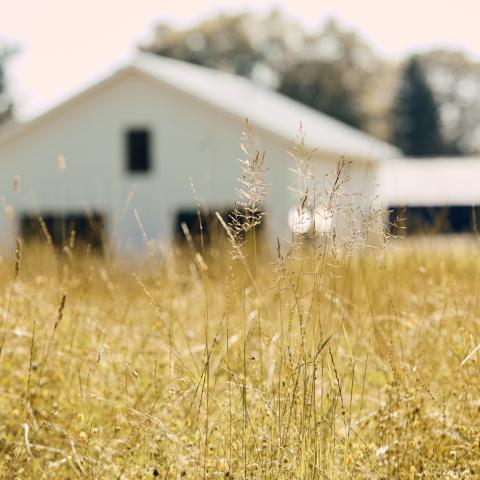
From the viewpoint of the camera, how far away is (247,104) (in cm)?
2284

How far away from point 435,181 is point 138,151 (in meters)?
18.5

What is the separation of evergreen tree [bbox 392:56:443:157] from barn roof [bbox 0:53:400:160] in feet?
77.6

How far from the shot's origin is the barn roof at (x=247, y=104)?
1922cm

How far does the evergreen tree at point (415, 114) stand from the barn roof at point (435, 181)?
10243 millimetres

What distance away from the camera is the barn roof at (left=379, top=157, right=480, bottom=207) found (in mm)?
33844

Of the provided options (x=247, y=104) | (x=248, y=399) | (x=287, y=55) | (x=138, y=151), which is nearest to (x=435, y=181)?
(x=247, y=104)

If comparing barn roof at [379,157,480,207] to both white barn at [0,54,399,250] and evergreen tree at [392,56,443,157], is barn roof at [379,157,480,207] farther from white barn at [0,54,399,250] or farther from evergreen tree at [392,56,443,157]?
white barn at [0,54,399,250]

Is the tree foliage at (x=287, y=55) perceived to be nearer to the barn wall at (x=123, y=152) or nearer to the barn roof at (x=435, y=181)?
the barn roof at (x=435, y=181)

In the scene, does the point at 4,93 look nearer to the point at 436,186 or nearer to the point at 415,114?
the point at 415,114

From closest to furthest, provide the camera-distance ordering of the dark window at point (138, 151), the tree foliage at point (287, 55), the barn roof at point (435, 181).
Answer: the dark window at point (138, 151) → the barn roof at point (435, 181) → the tree foliage at point (287, 55)

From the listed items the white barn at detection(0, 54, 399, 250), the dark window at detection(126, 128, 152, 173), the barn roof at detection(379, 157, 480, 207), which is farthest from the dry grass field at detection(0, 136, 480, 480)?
the barn roof at detection(379, 157, 480, 207)

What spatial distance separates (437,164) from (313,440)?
1549 inches

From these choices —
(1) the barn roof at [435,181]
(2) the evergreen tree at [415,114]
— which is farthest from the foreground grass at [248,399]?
(2) the evergreen tree at [415,114]

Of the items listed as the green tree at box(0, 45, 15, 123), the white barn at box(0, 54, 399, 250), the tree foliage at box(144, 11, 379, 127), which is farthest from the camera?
the tree foliage at box(144, 11, 379, 127)
